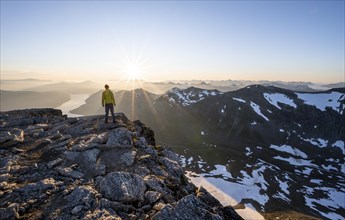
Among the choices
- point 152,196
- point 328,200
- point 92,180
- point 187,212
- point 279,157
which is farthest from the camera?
point 279,157

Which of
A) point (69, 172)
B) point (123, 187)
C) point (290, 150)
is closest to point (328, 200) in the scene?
point (290, 150)

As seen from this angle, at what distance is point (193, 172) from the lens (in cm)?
12069

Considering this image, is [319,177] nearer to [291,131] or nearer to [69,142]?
[291,131]

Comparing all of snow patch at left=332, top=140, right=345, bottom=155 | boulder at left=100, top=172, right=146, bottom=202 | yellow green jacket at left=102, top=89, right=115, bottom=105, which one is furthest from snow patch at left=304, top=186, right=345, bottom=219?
boulder at left=100, top=172, right=146, bottom=202

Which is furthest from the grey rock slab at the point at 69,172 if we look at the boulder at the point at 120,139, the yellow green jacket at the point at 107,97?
the yellow green jacket at the point at 107,97

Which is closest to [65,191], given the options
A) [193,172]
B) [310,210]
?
[310,210]

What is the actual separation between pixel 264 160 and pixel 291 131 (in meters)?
54.0

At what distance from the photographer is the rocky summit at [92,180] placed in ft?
36.8

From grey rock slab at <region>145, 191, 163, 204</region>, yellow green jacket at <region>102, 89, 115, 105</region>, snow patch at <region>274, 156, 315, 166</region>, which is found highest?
yellow green jacket at <region>102, 89, 115, 105</region>

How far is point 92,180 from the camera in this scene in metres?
14.2

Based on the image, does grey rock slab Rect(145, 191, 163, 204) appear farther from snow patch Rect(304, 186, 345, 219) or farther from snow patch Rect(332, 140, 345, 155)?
snow patch Rect(332, 140, 345, 155)

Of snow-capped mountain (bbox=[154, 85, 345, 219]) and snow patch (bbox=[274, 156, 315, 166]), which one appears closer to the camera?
snow-capped mountain (bbox=[154, 85, 345, 219])

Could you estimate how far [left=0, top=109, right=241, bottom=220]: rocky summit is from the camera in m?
11.2

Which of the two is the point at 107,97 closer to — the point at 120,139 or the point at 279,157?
the point at 120,139
